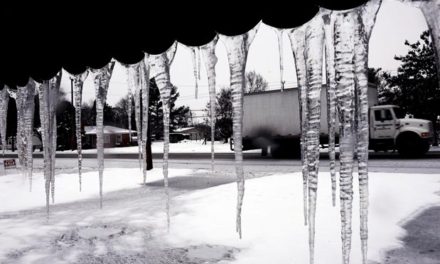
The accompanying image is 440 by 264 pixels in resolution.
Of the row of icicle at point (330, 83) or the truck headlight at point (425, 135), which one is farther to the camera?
the truck headlight at point (425, 135)

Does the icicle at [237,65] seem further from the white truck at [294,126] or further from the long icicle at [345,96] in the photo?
the white truck at [294,126]

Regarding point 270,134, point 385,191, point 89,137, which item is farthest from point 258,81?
point 385,191

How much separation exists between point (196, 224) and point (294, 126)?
534 inches

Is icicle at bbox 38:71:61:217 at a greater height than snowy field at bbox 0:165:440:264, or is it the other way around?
icicle at bbox 38:71:61:217

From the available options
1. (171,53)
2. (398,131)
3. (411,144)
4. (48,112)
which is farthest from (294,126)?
(171,53)

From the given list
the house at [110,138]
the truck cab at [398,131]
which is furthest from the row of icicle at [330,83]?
the house at [110,138]

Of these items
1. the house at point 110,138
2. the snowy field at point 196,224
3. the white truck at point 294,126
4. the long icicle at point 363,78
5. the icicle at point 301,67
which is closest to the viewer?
the long icicle at point 363,78

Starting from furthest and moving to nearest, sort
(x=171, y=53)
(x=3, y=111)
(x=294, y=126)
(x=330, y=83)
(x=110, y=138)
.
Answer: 1. (x=110, y=138)
2. (x=294, y=126)
3. (x=3, y=111)
4. (x=171, y=53)
5. (x=330, y=83)

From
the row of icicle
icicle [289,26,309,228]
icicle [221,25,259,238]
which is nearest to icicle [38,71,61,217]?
the row of icicle

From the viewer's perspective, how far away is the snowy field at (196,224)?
4.00 meters

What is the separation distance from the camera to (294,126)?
59.0 feet

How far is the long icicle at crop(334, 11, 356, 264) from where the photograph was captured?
6.04 ft

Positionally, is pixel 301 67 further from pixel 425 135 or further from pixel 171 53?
pixel 425 135

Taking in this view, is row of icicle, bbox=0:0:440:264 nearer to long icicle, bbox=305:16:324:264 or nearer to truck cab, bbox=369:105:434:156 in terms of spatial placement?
long icicle, bbox=305:16:324:264
